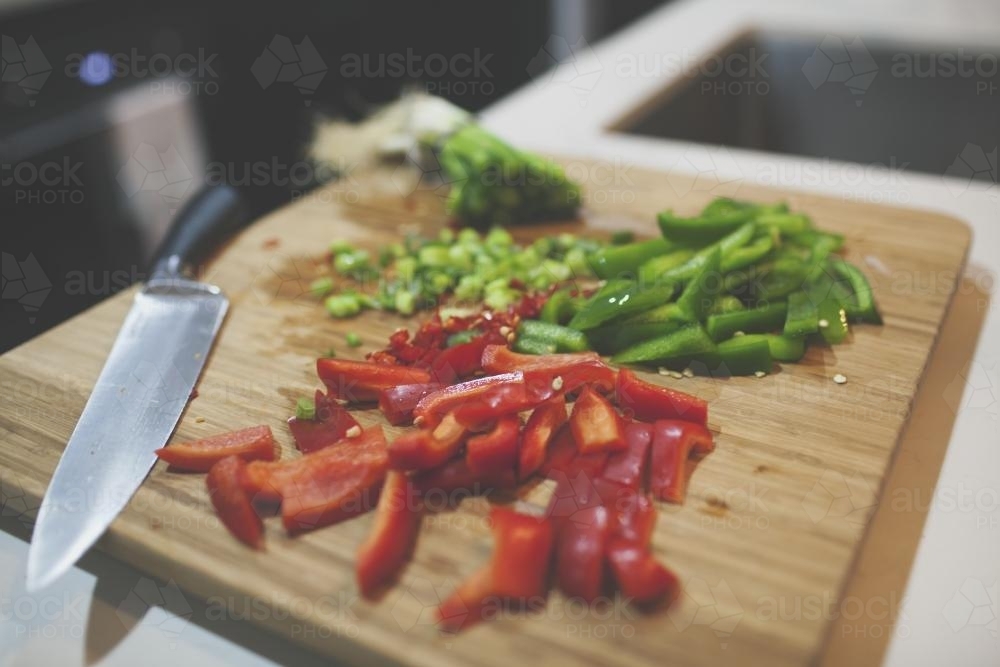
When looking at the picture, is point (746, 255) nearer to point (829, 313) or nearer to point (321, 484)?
point (829, 313)

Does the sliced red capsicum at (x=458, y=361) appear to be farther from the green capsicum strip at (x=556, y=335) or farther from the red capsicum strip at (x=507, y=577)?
the red capsicum strip at (x=507, y=577)

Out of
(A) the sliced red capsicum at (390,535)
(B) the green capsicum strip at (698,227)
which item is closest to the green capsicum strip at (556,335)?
(B) the green capsicum strip at (698,227)

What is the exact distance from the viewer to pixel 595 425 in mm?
1303

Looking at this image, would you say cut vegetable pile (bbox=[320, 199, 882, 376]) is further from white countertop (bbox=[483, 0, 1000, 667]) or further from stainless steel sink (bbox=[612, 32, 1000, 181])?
stainless steel sink (bbox=[612, 32, 1000, 181])

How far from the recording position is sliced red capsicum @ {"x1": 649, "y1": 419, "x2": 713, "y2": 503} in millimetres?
Result: 1237

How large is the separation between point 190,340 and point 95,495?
0.41 metres

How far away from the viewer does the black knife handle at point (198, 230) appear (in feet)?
5.97

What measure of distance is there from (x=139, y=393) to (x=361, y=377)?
0.35 m

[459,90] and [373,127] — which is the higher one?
[373,127]

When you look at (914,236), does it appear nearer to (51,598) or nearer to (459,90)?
(51,598)

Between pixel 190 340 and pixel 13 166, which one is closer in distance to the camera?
pixel 190 340

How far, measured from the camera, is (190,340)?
5.25ft

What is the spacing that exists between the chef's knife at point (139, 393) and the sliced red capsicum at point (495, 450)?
0.47 meters

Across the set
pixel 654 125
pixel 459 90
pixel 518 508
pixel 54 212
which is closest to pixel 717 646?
pixel 518 508
